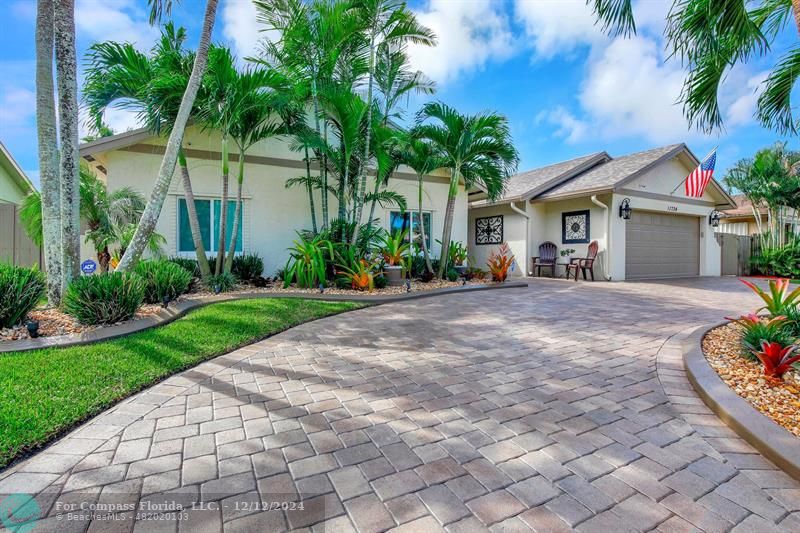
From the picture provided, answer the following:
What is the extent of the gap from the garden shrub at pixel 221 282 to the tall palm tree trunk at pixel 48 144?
2.58 m

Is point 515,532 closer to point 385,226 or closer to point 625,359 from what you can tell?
point 625,359

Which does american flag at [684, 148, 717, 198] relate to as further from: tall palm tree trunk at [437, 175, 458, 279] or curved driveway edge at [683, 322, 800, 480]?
curved driveway edge at [683, 322, 800, 480]

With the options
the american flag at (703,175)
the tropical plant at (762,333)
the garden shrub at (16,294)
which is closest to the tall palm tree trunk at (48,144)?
the garden shrub at (16,294)

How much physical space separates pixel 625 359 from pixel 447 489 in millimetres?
2903

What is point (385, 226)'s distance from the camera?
1138cm

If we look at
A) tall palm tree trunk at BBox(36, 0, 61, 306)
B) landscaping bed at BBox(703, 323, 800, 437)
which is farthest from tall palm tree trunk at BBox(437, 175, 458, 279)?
tall palm tree trunk at BBox(36, 0, 61, 306)

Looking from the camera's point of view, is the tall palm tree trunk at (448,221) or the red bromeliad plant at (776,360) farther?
the tall palm tree trunk at (448,221)

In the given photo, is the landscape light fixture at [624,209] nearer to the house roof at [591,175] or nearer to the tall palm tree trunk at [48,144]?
the house roof at [591,175]

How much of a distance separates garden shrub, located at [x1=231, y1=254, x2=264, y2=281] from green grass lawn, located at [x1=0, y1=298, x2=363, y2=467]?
11.6 feet

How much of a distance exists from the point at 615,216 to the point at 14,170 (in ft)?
61.9

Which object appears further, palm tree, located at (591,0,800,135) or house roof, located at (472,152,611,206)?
house roof, located at (472,152,611,206)

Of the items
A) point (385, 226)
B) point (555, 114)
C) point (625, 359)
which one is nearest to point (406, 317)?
point (625, 359)

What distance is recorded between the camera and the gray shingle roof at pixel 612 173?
12078mm

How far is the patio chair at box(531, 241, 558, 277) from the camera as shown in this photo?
13469 millimetres
